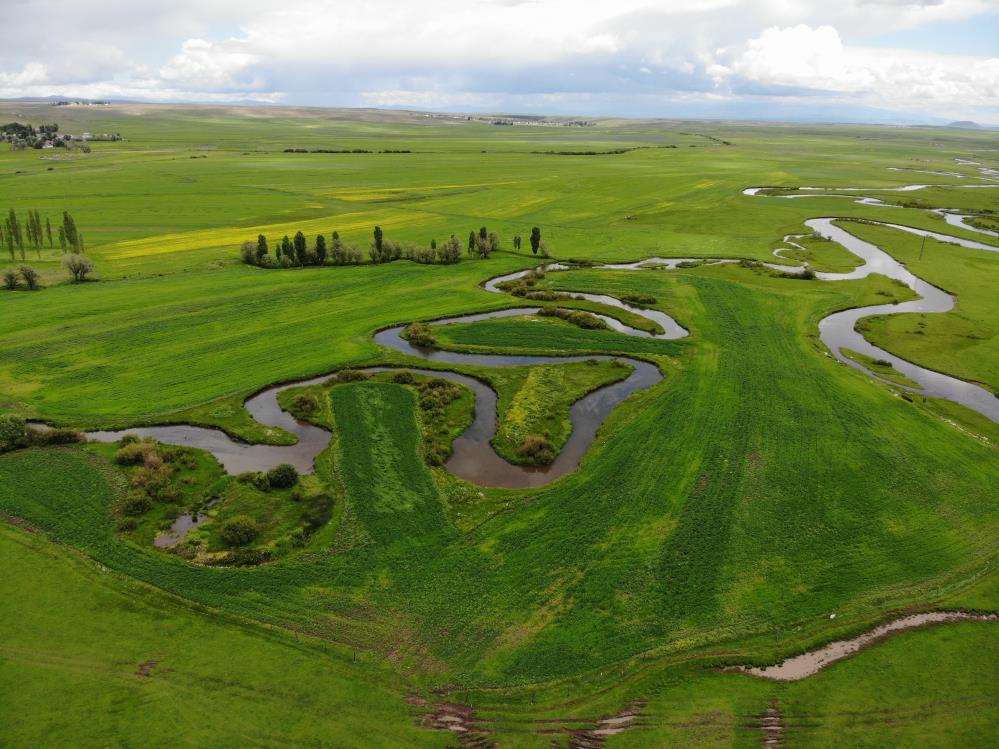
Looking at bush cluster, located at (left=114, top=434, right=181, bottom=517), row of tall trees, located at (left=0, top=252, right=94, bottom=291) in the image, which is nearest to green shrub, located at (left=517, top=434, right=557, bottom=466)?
bush cluster, located at (left=114, top=434, right=181, bottom=517)

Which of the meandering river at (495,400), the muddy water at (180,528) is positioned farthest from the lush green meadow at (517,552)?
the meandering river at (495,400)

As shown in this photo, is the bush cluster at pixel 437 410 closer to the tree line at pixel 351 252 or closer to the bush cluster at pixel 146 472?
the bush cluster at pixel 146 472

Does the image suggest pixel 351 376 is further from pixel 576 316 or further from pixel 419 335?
pixel 576 316

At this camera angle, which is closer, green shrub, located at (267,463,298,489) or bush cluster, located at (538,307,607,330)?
green shrub, located at (267,463,298,489)

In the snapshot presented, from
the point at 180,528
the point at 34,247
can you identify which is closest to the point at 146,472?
the point at 180,528

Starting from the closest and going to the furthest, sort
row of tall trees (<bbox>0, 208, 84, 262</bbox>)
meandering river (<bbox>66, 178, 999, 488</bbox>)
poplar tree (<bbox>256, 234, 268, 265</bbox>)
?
meandering river (<bbox>66, 178, 999, 488</bbox>), row of tall trees (<bbox>0, 208, 84, 262</bbox>), poplar tree (<bbox>256, 234, 268, 265</bbox>)

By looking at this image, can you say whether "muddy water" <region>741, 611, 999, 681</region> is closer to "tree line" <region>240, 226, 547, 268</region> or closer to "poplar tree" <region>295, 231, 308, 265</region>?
"tree line" <region>240, 226, 547, 268</region>
